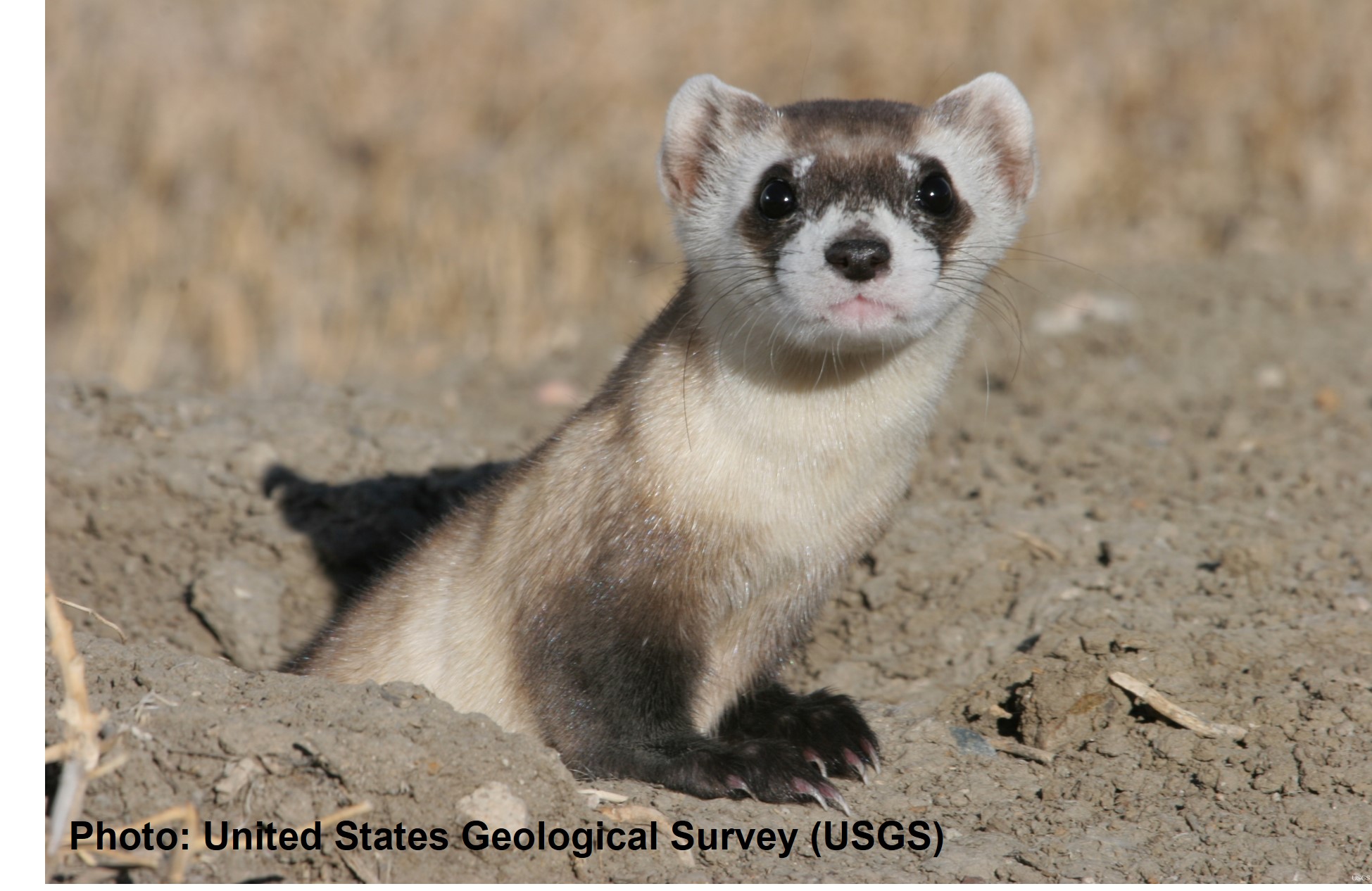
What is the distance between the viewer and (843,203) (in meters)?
3.28

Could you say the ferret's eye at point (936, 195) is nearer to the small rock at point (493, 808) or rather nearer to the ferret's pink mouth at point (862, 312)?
the ferret's pink mouth at point (862, 312)

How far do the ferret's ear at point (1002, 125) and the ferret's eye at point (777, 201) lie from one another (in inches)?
27.8

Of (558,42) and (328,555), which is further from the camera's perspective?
(558,42)

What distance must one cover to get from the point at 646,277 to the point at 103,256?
11.0 feet

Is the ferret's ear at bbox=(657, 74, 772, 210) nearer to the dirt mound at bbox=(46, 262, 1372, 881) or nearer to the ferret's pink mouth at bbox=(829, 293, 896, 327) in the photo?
the ferret's pink mouth at bbox=(829, 293, 896, 327)

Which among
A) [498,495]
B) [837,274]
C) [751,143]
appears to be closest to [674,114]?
[751,143]

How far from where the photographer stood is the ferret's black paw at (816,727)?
3.57 m

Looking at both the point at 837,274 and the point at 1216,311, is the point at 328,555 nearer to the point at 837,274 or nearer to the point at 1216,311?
the point at 837,274

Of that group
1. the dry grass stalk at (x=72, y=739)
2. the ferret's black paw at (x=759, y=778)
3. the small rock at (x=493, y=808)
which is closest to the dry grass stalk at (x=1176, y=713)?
the ferret's black paw at (x=759, y=778)

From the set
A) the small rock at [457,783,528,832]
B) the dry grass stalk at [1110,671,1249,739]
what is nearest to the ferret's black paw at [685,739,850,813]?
the small rock at [457,783,528,832]

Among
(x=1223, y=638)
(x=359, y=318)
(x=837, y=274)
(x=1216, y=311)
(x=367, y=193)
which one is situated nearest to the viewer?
(x=837, y=274)

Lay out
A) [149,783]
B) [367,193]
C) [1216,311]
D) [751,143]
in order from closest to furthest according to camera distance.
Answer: [149,783], [751,143], [1216,311], [367,193]

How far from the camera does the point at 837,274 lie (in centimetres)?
314

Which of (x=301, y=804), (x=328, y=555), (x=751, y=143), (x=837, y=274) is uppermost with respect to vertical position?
(x=751, y=143)
